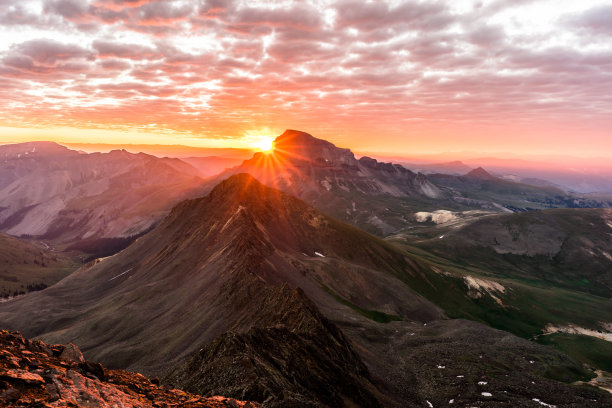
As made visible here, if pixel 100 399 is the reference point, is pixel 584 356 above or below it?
below

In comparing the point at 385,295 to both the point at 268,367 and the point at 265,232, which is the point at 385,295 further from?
the point at 268,367

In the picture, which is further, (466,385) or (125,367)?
(125,367)

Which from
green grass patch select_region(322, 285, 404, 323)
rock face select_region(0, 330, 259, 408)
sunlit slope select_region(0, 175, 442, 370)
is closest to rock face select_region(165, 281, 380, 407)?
rock face select_region(0, 330, 259, 408)

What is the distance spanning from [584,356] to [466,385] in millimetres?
115300

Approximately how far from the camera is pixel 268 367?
48.9 meters

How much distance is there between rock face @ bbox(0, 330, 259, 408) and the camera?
1942 cm

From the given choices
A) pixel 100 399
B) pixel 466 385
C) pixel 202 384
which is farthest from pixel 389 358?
pixel 100 399

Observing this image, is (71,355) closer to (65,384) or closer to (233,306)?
(65,384)

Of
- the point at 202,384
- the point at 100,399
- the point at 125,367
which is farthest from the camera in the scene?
the point at 125,367

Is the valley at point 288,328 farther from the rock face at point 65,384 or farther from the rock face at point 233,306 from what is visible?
the rock face at point 65,384

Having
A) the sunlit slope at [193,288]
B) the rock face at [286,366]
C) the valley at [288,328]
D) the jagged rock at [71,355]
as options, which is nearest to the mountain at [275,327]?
the rock face at [286,366]

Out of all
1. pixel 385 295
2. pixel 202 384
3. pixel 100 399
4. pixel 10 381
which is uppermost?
pixel 10 381

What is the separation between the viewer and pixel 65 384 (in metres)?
22.4

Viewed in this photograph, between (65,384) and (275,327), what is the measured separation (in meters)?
43.0
